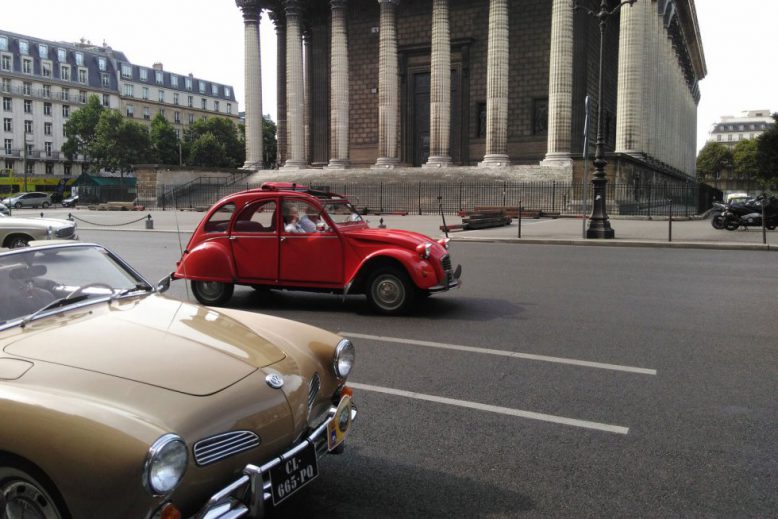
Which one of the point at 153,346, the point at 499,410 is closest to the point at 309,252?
the point at 499,410

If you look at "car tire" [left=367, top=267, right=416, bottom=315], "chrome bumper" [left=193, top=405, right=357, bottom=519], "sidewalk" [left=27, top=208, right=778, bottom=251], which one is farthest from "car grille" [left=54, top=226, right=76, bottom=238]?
"chrome bumper" [left=193, top=405, right=357, bottom=519]

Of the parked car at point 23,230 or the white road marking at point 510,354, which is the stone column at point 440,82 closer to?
the parked car at point 23,230

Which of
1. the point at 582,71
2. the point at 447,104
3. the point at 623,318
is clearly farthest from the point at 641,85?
the point at 623,318

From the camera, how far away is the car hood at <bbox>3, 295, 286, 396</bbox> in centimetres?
272

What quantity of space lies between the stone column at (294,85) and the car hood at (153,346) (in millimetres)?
40364

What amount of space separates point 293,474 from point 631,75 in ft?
120

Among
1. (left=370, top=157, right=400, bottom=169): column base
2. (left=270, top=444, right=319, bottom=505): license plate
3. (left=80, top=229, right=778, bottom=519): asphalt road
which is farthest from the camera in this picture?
(left=370, top=157, right=400, bottom=169): column base

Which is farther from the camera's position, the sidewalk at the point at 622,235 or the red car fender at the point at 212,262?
the sidewalk at the point at 622,235

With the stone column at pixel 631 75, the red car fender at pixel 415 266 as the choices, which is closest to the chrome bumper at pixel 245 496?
the red car fender at pixel 415 266

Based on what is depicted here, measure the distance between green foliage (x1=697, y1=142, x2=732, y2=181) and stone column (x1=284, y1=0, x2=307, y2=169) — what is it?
112212 mm

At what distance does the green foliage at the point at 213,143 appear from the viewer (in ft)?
253

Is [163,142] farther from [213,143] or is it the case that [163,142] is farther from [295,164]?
[295,164]

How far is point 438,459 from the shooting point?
380 cm

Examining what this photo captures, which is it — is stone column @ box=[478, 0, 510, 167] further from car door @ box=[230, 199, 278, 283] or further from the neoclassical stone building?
car door @ box=[230, 199, 278, 283]
